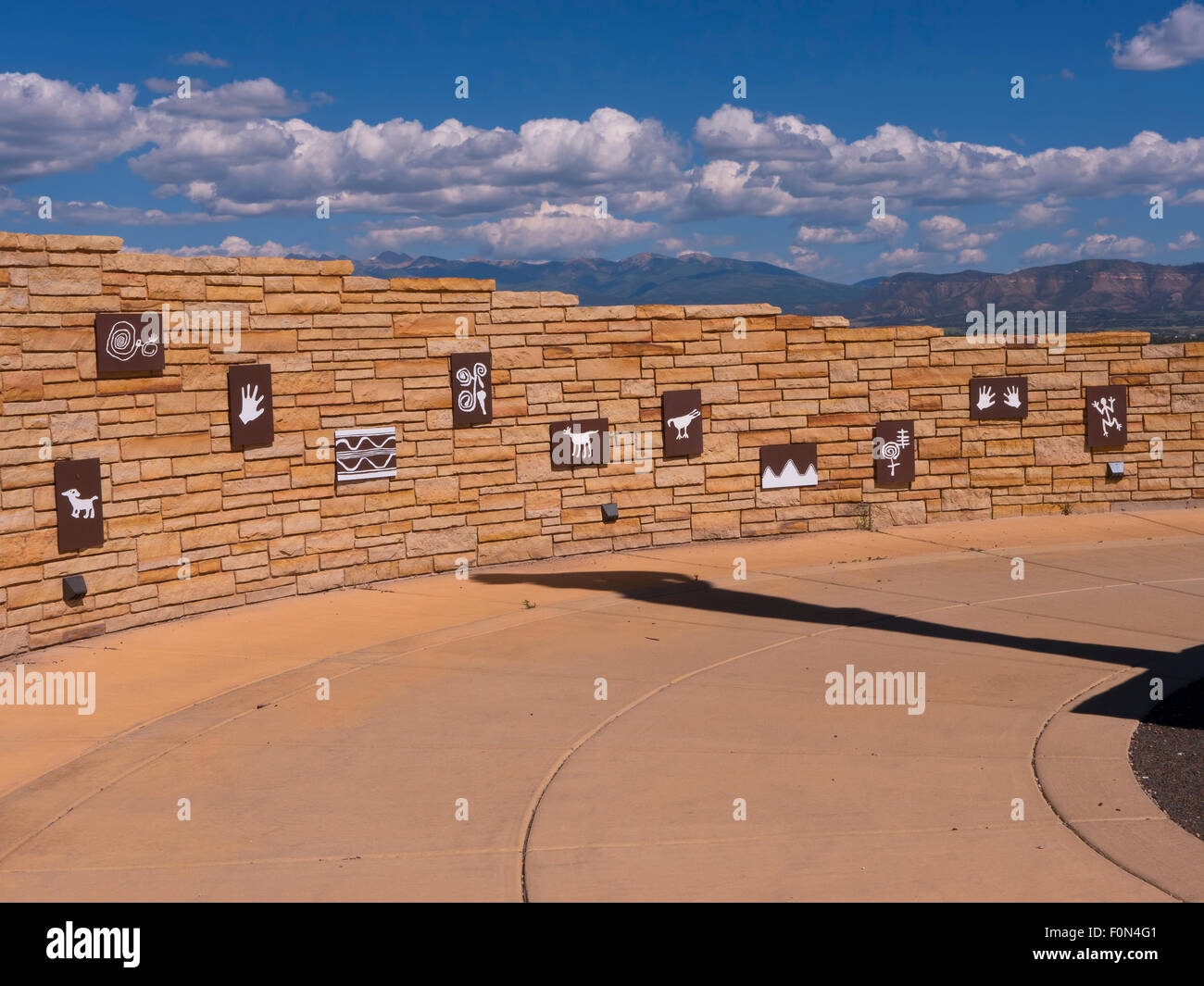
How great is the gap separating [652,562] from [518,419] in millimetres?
2107

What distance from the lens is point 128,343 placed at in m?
10.5

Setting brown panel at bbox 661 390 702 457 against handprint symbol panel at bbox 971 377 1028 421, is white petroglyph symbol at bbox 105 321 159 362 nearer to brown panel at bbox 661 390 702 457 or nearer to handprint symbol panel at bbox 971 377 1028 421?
brown panel at bbox 661 390 702 457

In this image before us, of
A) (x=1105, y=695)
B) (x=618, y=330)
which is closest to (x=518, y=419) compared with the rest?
(x=618, y=330)

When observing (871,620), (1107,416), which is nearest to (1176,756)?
(871,620)

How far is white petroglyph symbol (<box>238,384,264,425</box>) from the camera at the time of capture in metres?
11.3

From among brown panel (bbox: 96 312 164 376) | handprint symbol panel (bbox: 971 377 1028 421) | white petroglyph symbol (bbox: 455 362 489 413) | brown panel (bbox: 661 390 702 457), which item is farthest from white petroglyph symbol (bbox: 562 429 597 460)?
handprint symbol panel (bbox: 971 377 1028 421)

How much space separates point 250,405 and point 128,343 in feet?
4.21

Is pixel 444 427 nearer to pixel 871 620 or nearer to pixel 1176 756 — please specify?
pixel 871 620

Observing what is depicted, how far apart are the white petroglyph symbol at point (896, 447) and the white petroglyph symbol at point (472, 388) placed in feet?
16.8

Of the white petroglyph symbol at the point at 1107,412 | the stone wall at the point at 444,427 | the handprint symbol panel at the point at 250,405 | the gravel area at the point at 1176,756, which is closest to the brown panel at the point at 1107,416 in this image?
the white petroglyph symbol at the point at 1107,412

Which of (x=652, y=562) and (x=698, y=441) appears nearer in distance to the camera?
(x=652, y=562)

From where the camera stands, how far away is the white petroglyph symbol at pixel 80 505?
10.1m

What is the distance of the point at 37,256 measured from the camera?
993 centimetres
